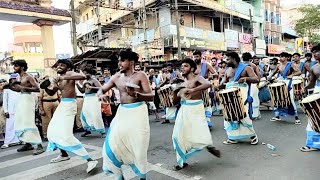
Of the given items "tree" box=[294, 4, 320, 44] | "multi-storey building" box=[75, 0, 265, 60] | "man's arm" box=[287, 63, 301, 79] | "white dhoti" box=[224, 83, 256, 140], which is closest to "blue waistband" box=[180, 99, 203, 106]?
"white dhoti" box=[224, 83, 256, 140]

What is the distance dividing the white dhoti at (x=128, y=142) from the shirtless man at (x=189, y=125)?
3.18 feet

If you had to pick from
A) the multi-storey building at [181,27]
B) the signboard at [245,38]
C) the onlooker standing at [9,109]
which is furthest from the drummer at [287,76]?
the signboard at [245,38]

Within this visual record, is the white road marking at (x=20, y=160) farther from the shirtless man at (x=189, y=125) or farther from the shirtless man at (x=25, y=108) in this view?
the shirtless man at (x=189, y=125)

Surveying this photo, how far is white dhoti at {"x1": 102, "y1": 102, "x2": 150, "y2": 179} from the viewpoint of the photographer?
3781 millimetres

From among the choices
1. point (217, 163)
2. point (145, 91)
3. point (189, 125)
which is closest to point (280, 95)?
point (217, 163)

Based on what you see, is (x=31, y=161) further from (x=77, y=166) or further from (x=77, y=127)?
(x=77, y=127)

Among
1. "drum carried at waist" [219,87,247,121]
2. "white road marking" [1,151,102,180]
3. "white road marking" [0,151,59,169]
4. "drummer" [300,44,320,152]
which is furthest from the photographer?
"white road marking" [0,151,59,169]

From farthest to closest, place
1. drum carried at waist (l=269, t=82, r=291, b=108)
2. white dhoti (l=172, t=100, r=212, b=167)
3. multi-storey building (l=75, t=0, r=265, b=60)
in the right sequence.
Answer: multi-storey building (l=75, t=0, r=265, b=60) < drum carried at waist (l=269, t=82, r=291, b=108) < white dhoti (l=172, t=100, r=212, b=167)

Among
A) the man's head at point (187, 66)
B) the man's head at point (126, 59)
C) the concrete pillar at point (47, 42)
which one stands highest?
the concrete pillar at point (47, 42)

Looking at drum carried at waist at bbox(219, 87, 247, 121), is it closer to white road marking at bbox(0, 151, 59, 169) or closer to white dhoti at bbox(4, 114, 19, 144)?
white road marking at bbox(0, 151, 59, 169)

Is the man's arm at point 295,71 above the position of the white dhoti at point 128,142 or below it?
above

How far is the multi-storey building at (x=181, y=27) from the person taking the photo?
21922 millimetres

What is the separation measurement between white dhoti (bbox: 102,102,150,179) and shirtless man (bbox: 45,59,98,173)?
1.22m

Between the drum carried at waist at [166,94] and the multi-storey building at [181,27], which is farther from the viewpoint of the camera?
the multi-storey building at [181,27]
